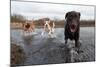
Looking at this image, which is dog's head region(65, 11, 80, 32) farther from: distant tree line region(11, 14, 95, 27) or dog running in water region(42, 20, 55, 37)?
dog running in water region(42, 20, 55, 37)

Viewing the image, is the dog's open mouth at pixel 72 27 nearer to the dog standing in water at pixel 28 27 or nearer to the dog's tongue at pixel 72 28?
the dog's tongue at pixel 72 28

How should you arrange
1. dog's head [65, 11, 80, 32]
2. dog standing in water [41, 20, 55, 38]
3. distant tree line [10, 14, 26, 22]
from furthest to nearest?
1. dog's head [65, 11, 80, 32]
2. dog standing in water [41, 20, 55, 38]
3. distant tree line [10, 14, 26, 22]

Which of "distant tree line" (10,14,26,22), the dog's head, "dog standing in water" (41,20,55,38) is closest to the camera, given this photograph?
"distant tree line" (10,14,26,22)

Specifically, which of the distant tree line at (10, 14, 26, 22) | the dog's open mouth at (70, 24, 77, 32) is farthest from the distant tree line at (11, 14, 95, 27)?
the dog's open mouth at (70, 24, 77, 32)

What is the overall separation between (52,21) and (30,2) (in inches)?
15.0

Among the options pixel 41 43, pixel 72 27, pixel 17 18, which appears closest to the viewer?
pixel 17 18

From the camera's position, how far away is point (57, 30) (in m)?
2.59

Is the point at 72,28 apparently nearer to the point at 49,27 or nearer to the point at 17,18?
the point at 49,27

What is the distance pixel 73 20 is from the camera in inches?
106

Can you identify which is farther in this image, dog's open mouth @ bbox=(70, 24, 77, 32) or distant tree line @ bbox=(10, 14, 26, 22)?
dog's open mouth @ bbox=(70, 24, 77, 32)

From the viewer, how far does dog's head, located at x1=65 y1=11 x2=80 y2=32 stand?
2.66 meters

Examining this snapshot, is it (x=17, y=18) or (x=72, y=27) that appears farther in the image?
(x=72, y=27)

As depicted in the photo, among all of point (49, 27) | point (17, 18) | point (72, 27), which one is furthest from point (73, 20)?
point (17, 18)

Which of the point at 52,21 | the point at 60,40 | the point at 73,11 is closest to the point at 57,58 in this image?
the point at 60,40
